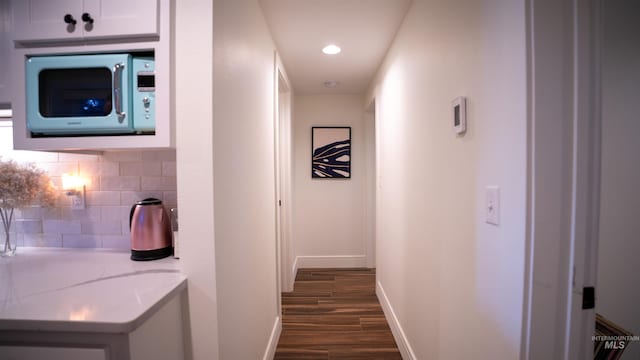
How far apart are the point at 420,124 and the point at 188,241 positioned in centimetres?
139

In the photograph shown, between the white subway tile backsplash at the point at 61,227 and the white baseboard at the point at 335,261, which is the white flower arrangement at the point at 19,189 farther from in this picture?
the white baseboard at the point at 335,261

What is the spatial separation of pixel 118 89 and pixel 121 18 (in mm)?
280

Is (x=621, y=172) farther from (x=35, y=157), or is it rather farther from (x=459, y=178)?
(x=35, y=157)

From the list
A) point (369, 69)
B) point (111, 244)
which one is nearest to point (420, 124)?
point (369, 69)

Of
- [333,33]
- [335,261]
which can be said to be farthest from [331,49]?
[335,261]

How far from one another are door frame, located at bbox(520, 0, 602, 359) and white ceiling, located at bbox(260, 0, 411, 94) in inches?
48.2

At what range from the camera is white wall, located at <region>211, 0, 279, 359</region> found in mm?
1033

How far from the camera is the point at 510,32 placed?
2.52ft

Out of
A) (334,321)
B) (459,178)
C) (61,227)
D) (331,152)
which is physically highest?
(331,152)

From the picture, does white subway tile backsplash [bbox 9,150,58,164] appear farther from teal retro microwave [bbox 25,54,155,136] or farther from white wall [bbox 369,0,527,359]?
white wall [bbox 369,0,527,359]

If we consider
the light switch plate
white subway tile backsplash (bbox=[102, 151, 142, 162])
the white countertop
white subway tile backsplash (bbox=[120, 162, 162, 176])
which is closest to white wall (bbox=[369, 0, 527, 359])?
the light switch plate

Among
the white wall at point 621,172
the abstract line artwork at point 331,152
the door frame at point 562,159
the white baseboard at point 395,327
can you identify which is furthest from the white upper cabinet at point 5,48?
the white wall at point 621,172

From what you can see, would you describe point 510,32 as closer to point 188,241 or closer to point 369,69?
point 188,241

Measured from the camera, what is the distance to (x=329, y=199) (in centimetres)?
361
